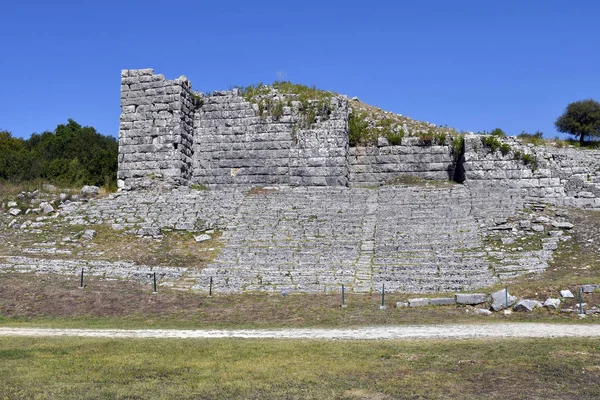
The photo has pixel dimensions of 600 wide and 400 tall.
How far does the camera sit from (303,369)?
9.46m

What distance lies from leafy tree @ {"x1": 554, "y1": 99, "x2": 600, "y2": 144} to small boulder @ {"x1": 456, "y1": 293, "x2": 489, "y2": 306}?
28.4 metres

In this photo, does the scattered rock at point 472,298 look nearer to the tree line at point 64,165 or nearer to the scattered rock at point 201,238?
the scattered rock at point 201,238

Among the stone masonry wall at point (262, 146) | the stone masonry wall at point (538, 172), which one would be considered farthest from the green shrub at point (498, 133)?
the stone masonry wall at point (262, 146)

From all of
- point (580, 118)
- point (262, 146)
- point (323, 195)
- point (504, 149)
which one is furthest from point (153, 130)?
point (580, 118)

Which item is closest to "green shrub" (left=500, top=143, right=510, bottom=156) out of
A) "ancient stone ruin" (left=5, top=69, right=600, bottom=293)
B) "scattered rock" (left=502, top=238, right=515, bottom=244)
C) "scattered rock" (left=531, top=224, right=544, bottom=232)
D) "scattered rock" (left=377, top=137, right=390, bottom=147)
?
"ancient stone ruin" (left=5, top=69, right=600, bottom=293)

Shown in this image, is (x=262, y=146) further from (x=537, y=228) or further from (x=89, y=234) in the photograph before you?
(x=537, y=228)

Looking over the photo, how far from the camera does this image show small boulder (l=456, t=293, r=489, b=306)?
54.2 ft

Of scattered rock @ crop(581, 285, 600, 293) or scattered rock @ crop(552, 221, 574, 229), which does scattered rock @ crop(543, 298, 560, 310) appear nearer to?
scattered rock @ crop(581, 285, 600, 293)

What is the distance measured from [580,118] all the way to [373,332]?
3458 cm

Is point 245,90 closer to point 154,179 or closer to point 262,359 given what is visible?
point 154,179

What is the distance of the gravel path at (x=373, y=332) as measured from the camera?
12867 mm

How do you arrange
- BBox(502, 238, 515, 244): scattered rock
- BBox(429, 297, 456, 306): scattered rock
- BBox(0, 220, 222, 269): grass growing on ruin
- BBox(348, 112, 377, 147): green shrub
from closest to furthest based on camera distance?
BBox(429, 297, 456, 306): scattered rock < BBox(502, 238, 515, 244): scattered rock < BBox(0, 220, 222, 269): grass growing on ruin < BBox(348, 112, 377, 147): green shrub

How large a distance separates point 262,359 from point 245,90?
78.4ft

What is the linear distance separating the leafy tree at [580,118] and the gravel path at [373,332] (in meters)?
31.0
